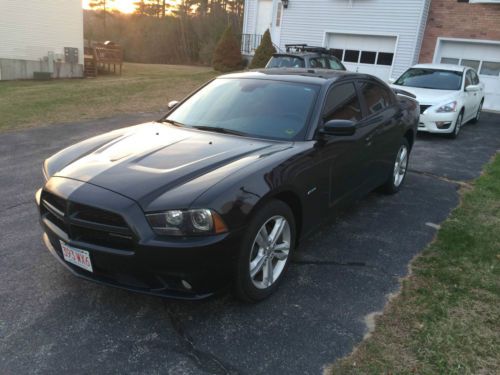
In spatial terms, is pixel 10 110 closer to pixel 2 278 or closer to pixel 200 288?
pixel 2 278

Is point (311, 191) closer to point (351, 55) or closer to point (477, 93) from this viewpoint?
point (477, 93)

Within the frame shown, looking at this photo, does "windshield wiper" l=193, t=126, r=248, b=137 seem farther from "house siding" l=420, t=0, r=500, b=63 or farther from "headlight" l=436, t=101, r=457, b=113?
"house siding" l=420, t=0, r=500, b=63

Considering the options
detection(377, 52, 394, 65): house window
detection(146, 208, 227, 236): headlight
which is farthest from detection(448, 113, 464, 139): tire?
detection(146, 208, 227, 236): headlight

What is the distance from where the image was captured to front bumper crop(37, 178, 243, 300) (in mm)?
A: 2598

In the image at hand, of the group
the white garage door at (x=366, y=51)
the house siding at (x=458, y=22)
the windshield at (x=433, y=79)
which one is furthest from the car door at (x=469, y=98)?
the white garage door at (x=366, y=51)

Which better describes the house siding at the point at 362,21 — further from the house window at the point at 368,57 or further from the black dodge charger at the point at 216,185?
the black dodge charger at the point at 216,185

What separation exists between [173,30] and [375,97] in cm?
4393

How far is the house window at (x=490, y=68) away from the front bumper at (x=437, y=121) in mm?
7602

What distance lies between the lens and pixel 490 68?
1555cm

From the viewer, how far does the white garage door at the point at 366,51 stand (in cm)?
1752

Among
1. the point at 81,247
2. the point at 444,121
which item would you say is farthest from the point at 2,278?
the point at 444,121

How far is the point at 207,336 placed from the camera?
2818 mm

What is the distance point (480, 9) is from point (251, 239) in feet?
Result: 53.9

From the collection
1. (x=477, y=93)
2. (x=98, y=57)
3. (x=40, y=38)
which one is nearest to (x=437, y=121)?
(x=477, y=93)
